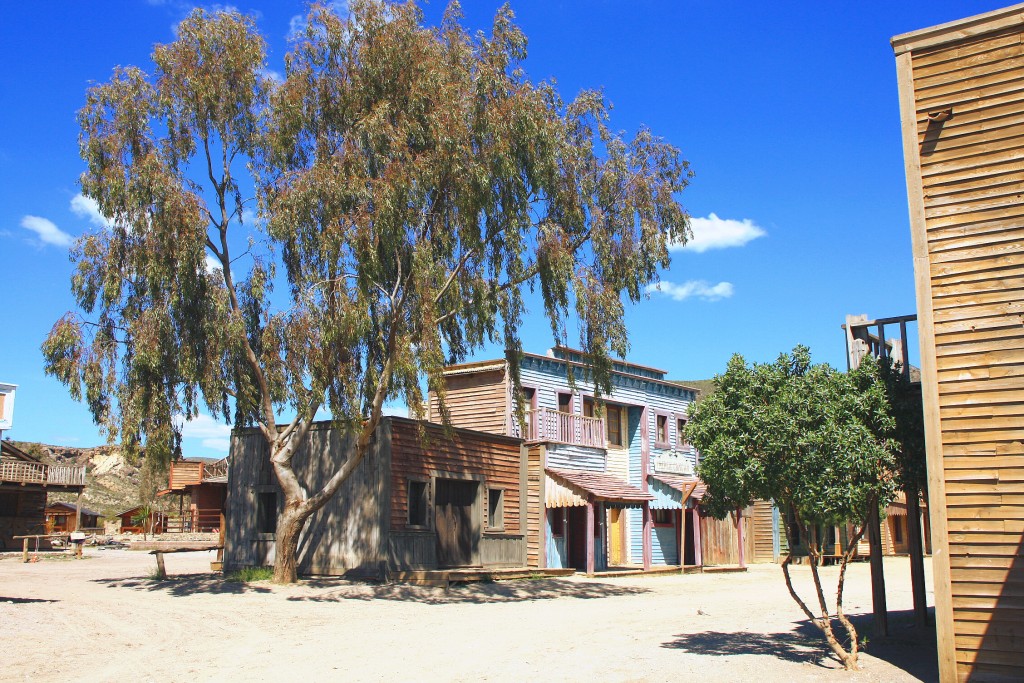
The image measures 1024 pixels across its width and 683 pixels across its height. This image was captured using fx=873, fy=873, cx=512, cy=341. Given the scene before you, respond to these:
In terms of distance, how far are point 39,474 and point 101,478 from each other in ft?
110

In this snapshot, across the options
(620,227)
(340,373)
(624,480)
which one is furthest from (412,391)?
(624,480)

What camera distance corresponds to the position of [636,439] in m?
29.4

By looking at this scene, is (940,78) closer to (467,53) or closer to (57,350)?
(467,53)

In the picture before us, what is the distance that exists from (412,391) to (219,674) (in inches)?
299

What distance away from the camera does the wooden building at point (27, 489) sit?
37.4m

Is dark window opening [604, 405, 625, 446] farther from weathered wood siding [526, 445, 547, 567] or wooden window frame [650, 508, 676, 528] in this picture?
weathered wood siding [526, 445, 547, 567]

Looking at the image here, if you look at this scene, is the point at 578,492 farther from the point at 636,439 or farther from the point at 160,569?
the point at 160,569

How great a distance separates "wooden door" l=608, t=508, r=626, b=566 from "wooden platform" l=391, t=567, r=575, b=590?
22.3 feet

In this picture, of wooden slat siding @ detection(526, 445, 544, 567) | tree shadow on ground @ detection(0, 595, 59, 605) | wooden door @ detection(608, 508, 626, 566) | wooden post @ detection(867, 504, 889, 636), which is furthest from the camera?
wooden door @ detection(608, 508, 626, 566)

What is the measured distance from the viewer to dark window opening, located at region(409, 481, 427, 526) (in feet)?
70.5

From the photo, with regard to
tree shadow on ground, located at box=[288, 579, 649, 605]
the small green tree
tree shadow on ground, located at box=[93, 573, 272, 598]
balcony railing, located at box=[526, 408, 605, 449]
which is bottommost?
tree shadow on ground, located at box=[288, 579, 649, 605]

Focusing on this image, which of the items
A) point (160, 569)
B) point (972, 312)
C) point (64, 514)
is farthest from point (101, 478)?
point (972, 312)

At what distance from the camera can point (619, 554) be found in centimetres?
2923

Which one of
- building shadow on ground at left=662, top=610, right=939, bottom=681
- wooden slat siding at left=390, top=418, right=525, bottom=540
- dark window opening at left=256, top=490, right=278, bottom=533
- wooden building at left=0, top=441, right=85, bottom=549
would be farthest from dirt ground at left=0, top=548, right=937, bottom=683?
wooden building at left=0, top=441, right=85, bottom=549
